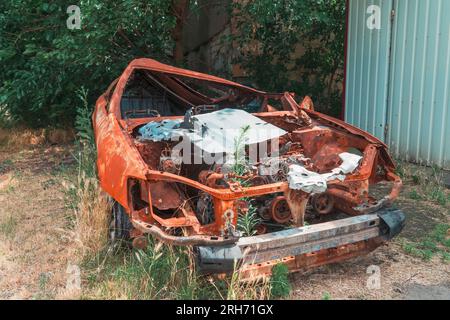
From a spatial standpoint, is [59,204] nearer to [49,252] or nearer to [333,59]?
[49,252]

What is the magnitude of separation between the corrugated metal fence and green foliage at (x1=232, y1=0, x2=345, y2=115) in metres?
0.95

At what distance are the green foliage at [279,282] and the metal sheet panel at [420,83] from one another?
11.6 feet

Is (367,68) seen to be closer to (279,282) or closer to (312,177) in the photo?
(312,177)

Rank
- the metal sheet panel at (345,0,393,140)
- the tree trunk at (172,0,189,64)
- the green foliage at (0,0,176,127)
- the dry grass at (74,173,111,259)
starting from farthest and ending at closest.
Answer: the tree trunk at (172,0,189,64)
the metal sheet panel at (345,0,393,140)
the green foliage at (0,0,176,127)
the dry grass at (74,173,111,259)

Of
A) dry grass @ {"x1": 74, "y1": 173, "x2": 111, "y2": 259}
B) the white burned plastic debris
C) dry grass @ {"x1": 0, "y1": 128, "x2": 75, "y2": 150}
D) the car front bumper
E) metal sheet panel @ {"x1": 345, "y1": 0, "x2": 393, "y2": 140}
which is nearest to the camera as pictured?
the car front bumper

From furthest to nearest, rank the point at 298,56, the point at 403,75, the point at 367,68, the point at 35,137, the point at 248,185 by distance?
1. the point at 298,56
2. the point at 35,137
3. the point at 367,68
4. the point at 403,75
5. the point at 248,185

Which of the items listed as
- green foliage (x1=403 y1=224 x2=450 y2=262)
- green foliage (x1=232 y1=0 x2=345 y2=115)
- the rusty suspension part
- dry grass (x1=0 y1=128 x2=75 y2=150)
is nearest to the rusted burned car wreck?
the rusty suspension part

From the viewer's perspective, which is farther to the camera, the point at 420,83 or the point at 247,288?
the point at 420,83

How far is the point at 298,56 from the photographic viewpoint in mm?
9391

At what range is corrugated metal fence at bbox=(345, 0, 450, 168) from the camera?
5.80 m

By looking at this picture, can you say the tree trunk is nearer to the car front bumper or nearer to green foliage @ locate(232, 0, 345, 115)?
green foliage @ locate(232, 0, 345, 115)

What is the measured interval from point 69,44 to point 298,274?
4.45 meters

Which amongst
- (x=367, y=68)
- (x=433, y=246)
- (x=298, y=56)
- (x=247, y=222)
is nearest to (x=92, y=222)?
(x=247, y=222)

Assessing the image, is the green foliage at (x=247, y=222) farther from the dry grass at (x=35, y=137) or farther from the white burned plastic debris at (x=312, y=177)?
the dry grass at (x=35, y=137)
